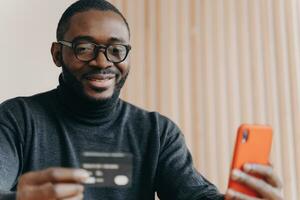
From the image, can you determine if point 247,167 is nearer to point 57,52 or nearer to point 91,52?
point 91,52

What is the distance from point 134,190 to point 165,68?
2.96 feet

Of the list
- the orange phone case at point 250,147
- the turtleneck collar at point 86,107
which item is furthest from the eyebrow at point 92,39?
the orange phone case at point 250,147

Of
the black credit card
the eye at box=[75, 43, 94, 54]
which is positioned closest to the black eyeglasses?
the eye at box=[75, 43, 94, 54]

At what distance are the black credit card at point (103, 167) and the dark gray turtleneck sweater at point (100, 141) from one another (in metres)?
0.24

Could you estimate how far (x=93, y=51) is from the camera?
124cm

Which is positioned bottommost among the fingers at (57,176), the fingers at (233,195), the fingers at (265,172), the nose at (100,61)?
the fingers at (233,195)

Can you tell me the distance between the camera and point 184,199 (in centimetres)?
119

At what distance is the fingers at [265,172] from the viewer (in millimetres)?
899

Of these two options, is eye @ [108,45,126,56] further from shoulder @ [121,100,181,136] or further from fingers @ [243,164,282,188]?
fingers @ [243,164,282,188]

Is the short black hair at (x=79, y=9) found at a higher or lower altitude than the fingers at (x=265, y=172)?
higher

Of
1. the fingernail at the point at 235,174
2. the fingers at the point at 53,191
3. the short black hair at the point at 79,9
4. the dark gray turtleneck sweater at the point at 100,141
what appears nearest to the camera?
the fingers at the point at 53,191

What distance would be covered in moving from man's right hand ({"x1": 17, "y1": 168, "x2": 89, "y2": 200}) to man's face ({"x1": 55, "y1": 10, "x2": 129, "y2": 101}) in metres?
0.48

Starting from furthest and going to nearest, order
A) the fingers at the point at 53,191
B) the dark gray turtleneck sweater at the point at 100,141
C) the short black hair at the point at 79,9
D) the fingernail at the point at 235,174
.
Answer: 1. the short black hair at the point at 79,9
2. the dark gray turtleneck sweater at the point at 100,141
3. the fingernail at the point at 235,174
4. the fingers at the point at 53,191

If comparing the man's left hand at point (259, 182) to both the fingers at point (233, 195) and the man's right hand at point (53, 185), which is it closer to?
the fingers at point (233, 195)
